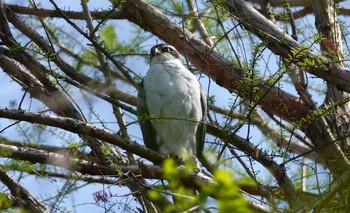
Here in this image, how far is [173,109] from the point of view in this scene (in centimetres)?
601

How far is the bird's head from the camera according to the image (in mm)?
6805

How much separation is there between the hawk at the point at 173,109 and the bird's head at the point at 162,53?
388 mm

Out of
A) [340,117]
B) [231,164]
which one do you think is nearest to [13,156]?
[231,164]

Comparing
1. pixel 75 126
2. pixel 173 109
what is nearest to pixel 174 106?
pixel 173 109

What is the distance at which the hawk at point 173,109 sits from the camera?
6.04m

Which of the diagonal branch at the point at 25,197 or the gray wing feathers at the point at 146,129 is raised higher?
the gray wing feathers at the point at 146,129

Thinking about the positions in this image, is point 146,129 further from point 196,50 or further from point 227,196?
point 227,196

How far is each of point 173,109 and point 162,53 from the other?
1.00 metres

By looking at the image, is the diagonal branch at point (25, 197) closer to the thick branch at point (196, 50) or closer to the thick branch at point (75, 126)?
the thick branch at point (75, 126)

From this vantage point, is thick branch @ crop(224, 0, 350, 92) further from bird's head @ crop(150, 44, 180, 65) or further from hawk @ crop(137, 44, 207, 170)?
bird's head @ crop(150, 44, 180, 65)

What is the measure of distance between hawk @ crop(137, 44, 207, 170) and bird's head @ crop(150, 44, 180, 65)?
39 cm

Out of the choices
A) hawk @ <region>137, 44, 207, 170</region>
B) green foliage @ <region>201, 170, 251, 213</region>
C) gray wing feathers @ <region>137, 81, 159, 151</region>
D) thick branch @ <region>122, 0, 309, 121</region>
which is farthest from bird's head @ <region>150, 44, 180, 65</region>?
green foliage @ <region>201, 170, 251, 213</region>

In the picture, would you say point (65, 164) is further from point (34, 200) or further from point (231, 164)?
point (231, 164)

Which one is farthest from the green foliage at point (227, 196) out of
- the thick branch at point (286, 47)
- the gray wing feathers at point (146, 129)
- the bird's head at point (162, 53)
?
the bird's head at point (162, 53)
